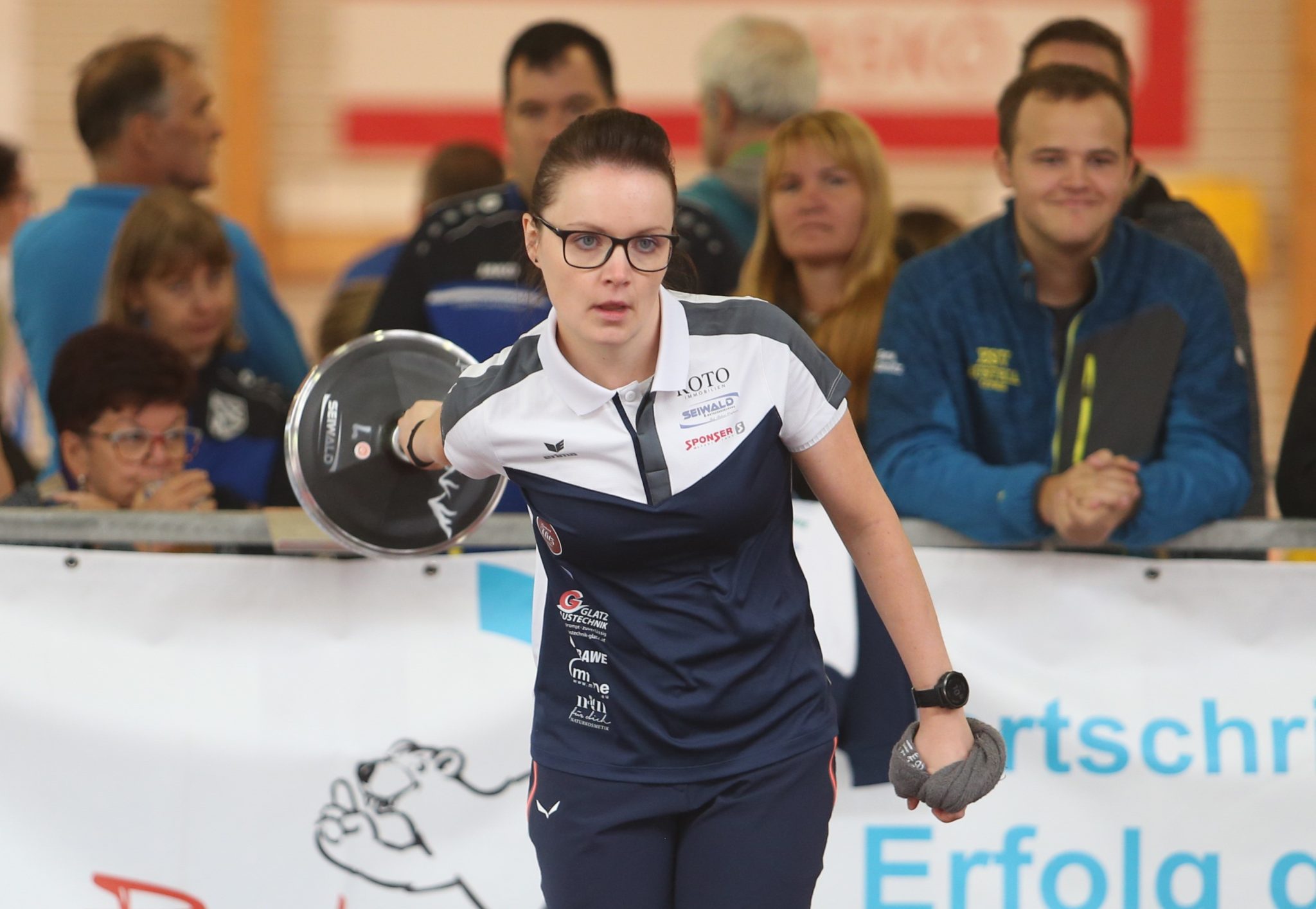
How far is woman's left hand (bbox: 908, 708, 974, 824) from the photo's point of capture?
231 centimetres

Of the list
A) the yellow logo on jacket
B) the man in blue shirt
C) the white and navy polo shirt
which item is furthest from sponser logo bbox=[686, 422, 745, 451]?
the man in blue shirt

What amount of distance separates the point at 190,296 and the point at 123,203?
0.52 metres

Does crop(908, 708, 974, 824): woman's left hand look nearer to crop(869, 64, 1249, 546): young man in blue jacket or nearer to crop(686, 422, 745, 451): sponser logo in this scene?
crop(686, 422, 745, 451): sponser logo

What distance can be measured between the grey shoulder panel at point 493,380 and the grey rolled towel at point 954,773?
79cm

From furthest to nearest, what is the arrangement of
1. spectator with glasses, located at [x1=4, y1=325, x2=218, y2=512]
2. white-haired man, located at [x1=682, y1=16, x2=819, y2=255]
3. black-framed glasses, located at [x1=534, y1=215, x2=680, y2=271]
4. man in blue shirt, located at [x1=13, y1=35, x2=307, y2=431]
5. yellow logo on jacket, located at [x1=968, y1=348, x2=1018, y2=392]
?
white-haired man, located at [x1=682, y1=16, x2=819, y2=255], man in blue shirt, located at [x1=13, y1=35, x2=307, y2=431], spectator with glasses, located at [x1=4, y1=325, x2=218, y2=512], yellow logo on jacket, located at [x1=968, y1=348, x2=1018, y2=392], black-framed glasses, located at [x1=534, y1=215, x2=680, y2=271]

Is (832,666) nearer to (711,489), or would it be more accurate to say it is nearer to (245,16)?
(711,489)

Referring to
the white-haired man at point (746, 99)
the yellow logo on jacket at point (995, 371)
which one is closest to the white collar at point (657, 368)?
the yellow logo on jacket at point (995, 371)

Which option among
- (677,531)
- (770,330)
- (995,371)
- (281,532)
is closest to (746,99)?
(995,371)

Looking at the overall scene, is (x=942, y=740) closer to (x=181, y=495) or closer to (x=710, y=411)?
(x=710, y=411)

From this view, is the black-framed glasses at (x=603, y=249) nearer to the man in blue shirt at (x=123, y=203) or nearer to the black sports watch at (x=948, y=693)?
the black sports watch at (x=948, y=693)

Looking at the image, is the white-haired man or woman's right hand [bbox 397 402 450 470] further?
the white-haired man

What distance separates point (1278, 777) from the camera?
3.30m

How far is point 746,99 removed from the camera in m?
4.88

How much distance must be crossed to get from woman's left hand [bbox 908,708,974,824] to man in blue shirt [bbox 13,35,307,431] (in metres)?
2.66
